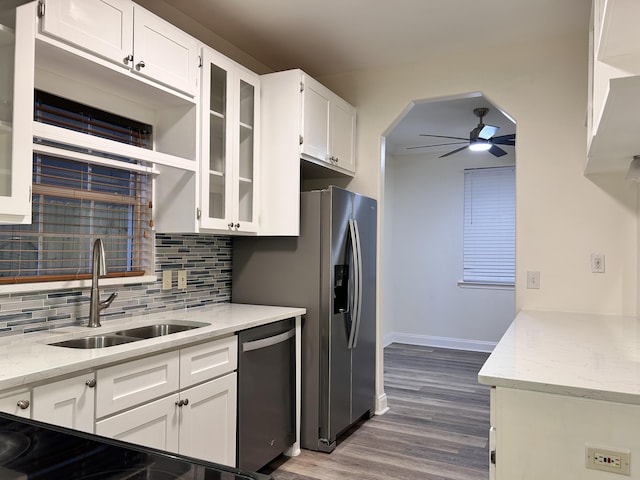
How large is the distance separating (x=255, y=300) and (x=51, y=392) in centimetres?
175

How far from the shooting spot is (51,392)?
1.49m

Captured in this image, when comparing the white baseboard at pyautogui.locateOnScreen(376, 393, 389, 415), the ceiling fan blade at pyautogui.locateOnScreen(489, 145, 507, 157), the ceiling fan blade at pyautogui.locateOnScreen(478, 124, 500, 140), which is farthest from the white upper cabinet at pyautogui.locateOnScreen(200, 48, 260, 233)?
the ceiling fan blade at pyautogui.locateOnScreen(489, 145, 507, 157)

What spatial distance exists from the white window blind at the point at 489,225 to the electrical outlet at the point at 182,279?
13.5 ft

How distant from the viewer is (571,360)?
5.43 ft

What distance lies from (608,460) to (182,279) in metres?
2.25

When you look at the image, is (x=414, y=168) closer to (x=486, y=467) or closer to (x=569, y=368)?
(x=486, y=467)

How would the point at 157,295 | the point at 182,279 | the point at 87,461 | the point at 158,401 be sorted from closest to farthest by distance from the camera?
the point at 87,461 → the point at 158,401 → the point at 157,295 → the point at 182,279

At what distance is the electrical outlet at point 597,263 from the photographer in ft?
9.54

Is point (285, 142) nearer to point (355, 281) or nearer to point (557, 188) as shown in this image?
point (355, 281)

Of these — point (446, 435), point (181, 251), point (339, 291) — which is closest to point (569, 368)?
point (339, 291)

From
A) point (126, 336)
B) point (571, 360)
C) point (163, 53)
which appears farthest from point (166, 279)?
point (571, 360)

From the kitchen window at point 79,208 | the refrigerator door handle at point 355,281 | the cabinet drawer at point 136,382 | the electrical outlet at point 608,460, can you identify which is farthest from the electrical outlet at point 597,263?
the kitchen window at point 79,208

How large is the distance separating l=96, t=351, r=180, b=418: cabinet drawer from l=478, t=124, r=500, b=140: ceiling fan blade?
348 centimetres

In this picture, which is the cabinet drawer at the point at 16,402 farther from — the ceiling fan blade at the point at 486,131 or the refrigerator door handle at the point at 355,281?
the ceiling fan blade at the point at 486,131
